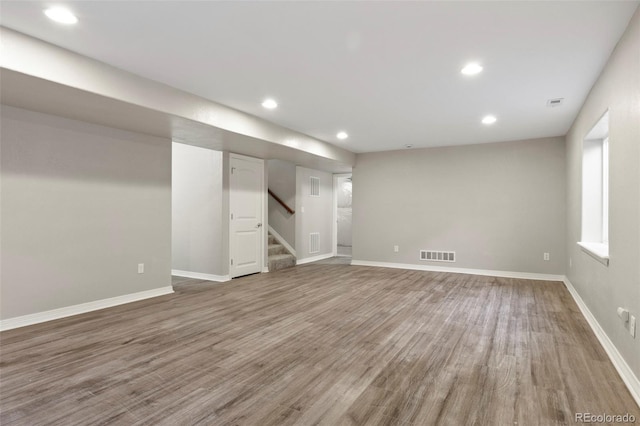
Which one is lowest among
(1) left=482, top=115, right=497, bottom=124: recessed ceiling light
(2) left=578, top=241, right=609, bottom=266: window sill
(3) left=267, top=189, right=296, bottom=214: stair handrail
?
(2) left=578, top=241, right=609, bottom=266: window sill

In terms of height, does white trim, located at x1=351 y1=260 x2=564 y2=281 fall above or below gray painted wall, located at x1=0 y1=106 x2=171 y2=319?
below

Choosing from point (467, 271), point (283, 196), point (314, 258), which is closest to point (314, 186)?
point (283, 196)

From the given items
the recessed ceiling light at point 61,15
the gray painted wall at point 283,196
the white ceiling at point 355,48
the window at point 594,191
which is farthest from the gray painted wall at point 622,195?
the gray painted wall at point 283,196

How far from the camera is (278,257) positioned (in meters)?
7.06

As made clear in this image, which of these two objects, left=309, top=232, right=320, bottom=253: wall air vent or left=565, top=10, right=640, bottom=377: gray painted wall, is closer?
left=565, top=10, right=640, bottom=377: gray painted wall

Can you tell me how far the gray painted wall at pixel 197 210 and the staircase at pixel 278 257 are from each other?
4.25ft

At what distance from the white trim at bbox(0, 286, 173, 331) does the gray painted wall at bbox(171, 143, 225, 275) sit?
46.3 inches

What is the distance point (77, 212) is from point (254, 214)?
9.63 ft

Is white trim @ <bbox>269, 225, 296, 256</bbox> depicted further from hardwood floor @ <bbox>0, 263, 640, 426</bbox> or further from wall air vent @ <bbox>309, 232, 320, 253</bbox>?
hardwood floor @ <bbox>0, 263, 640, 426</bbox>

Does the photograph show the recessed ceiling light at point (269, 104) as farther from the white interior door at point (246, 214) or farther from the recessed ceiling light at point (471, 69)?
the recessed ceiling light at point (471, 69)

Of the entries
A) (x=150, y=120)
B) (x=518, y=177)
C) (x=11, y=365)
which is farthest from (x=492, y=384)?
(x=518, y=177)

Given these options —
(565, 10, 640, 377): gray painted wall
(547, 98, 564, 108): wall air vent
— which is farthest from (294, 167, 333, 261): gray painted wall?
(565, 10, 640, 377): gray painted wall

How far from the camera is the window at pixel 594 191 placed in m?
3.87

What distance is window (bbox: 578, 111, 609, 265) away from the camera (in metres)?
3.87
